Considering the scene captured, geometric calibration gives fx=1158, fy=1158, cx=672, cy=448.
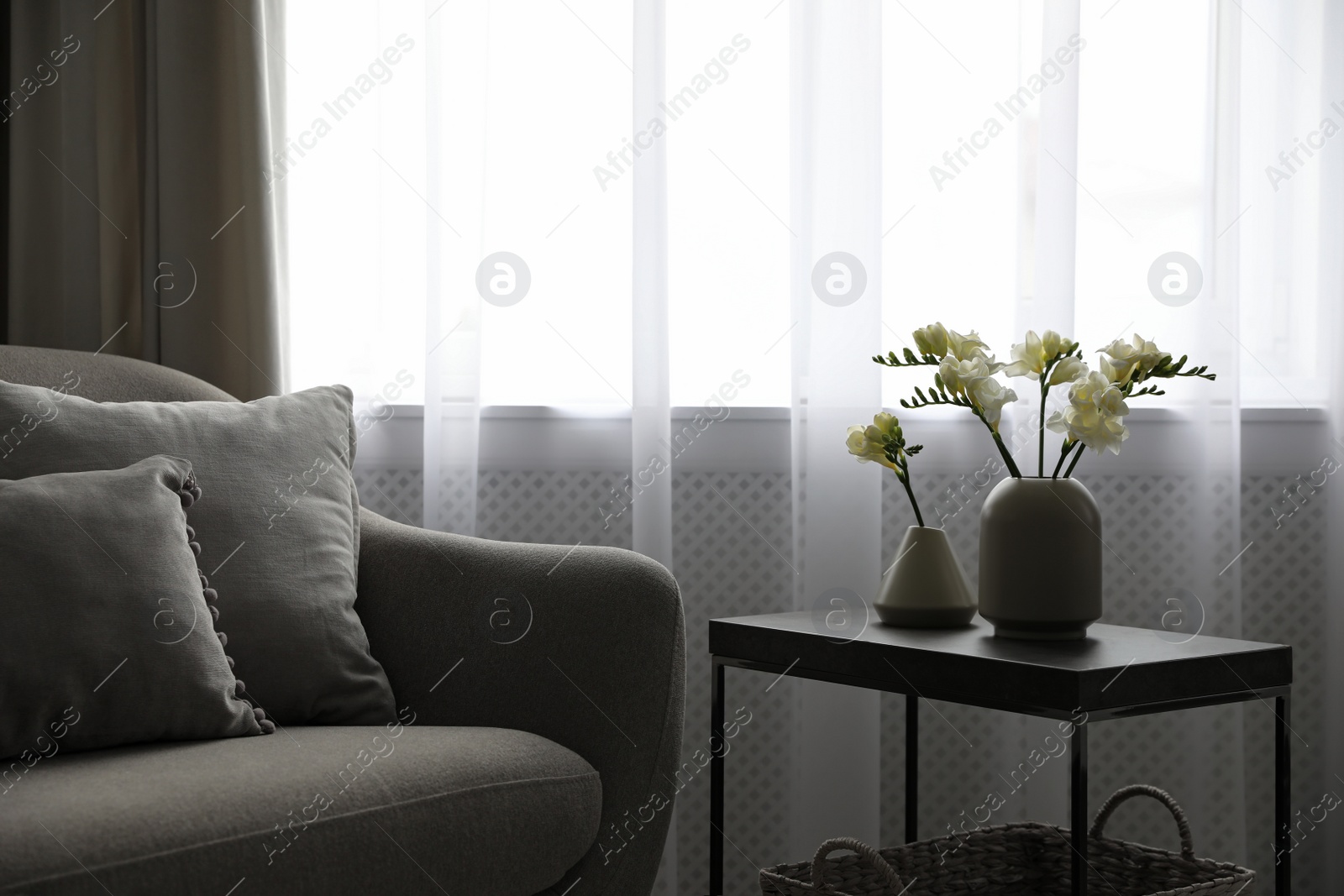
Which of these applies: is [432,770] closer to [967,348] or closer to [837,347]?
[967,348]

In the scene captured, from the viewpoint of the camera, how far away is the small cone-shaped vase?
1416 mm

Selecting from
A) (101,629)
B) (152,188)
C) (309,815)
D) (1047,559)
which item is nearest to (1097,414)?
(1047,559)

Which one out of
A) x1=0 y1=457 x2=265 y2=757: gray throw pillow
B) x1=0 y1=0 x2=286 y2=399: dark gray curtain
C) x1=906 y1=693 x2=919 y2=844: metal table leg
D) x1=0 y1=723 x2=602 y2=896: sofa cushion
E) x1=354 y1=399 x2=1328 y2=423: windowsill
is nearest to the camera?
x1=0 y1=723 x2=602 y2=896: sofa cushion

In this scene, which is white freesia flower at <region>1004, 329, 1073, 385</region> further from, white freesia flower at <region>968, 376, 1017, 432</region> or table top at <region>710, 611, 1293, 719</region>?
table top at <region>710, 611, 1293, 719</region>

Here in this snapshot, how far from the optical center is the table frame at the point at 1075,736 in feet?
3.64

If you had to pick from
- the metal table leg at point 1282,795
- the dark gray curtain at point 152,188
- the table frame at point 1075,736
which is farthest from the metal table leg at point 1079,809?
the dark gray curtain at point 152,188

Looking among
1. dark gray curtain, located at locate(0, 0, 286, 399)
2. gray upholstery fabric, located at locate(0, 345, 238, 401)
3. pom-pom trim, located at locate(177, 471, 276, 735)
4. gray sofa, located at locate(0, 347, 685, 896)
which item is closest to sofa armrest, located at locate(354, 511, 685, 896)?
gray sofa, located at locate(0, 347, 685, 896)

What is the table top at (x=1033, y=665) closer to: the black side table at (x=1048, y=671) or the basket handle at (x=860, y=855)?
the black side table at (x=1048, y=671)

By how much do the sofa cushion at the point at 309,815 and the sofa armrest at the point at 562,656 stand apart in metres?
0.04

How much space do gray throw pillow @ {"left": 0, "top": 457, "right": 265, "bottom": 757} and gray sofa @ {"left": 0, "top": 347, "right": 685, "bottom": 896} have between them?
3 cm

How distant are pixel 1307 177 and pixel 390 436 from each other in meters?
1.61

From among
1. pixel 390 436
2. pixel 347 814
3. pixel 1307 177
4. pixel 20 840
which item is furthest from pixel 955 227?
pixel 20 840

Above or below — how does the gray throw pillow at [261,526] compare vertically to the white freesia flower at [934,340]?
below

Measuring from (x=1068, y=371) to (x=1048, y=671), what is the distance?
1.19ft
